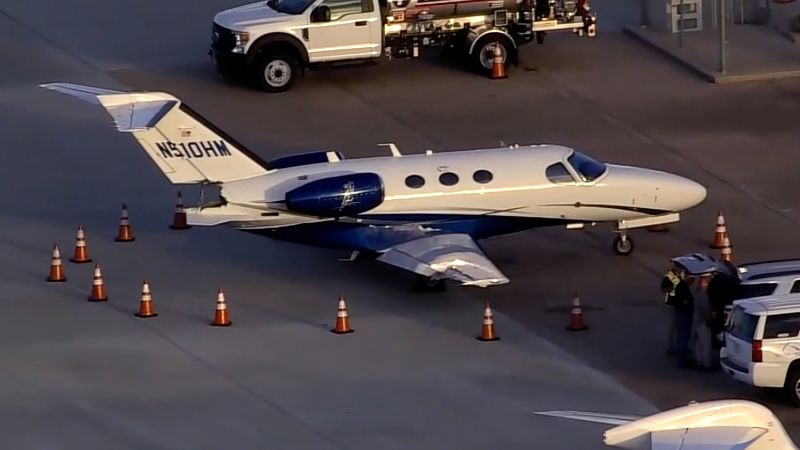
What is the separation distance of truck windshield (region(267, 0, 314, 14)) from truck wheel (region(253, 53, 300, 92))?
2.77 ft

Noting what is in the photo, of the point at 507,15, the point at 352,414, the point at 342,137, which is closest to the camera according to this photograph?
the point at 352,414

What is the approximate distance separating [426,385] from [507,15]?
611 inches

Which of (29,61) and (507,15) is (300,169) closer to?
(507,15)

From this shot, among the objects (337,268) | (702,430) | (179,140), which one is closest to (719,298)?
(337,268)

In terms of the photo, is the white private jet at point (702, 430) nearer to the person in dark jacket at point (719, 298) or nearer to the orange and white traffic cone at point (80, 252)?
the person in dark jacket at point (719, 298)

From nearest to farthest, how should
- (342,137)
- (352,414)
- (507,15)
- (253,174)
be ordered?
(352,414) < (253,174) < (342,137) < (507,15)

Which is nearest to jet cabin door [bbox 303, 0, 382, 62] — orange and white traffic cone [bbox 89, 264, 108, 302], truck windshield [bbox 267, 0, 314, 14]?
truck windshield [bbox 267, 0, 314, 14]

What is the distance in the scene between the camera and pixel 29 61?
127 feet

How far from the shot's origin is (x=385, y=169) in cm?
2666

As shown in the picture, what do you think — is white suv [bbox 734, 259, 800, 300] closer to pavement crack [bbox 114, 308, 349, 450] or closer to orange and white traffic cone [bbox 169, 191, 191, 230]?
pavement crack [bbox 114, 308, 349, 450]

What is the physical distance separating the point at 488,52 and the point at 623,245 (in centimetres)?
1010

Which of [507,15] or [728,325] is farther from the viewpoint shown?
[507,15]

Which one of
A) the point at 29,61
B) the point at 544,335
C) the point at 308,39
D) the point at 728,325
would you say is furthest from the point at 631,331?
the point at 29,61

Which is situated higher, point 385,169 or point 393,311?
point 385,169
